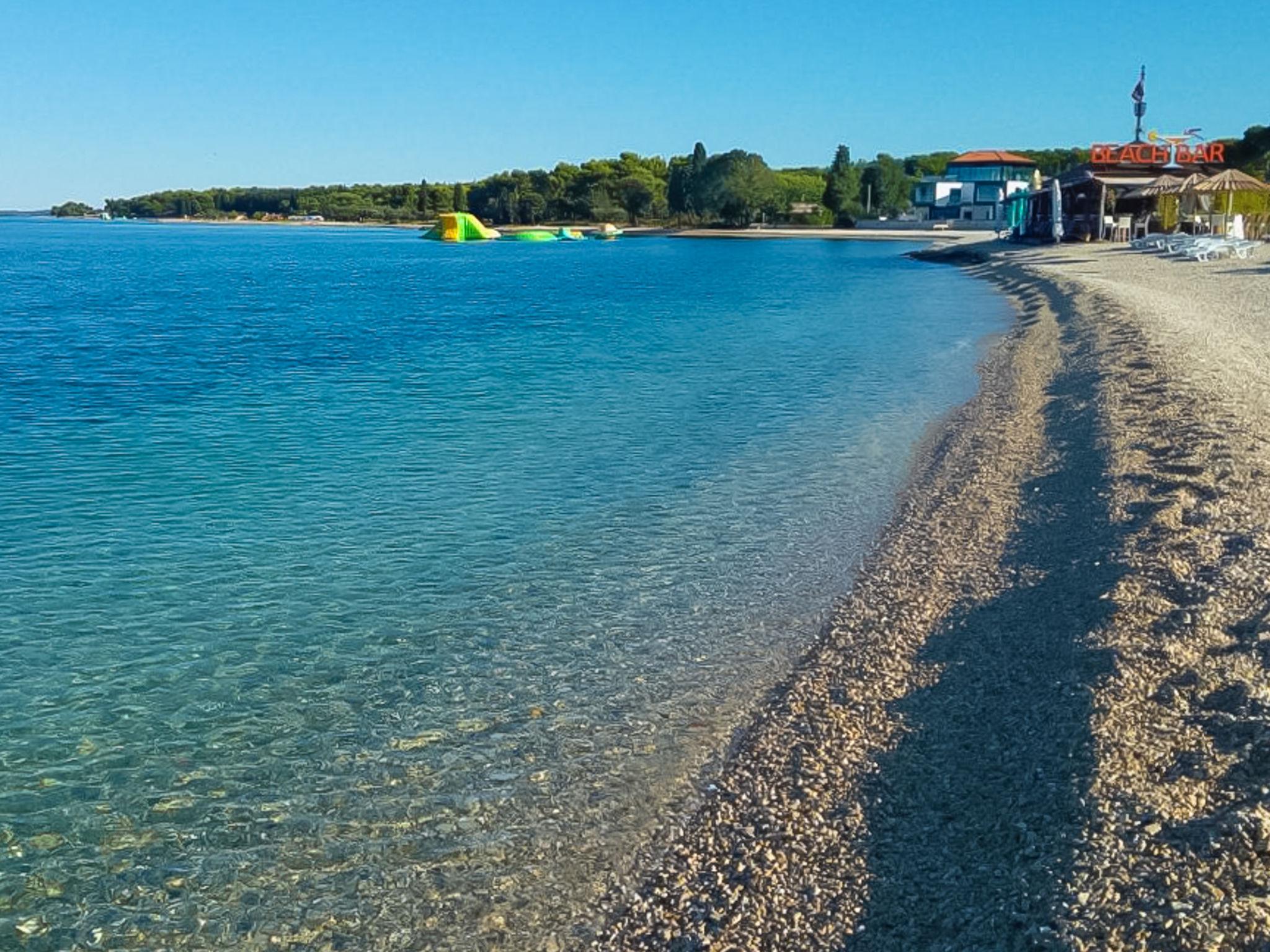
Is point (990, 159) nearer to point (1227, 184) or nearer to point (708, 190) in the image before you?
point (708, 190)

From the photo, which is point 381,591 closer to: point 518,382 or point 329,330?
point 518,382

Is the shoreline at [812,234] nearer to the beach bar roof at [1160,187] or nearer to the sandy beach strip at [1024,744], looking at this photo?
the beach bar roof at [1160,187]

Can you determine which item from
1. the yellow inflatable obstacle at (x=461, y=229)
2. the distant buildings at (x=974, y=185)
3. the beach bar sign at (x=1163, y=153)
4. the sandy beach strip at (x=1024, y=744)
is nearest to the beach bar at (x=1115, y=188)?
the beach bar sign at (x=1163, y=153)

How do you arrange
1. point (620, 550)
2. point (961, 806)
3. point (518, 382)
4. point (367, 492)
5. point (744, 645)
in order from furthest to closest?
point (518, 382) → point (367, 492) → point (620, 550) → point (744, 645) → point (961, 806)

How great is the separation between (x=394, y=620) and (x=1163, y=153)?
69660 mm

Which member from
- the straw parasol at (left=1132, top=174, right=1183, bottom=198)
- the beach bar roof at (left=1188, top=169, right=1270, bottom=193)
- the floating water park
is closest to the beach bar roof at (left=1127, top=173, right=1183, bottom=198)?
the straw parasol at (left=1132, top=174, right=1183, bottom=198)

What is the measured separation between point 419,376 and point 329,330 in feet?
43.1

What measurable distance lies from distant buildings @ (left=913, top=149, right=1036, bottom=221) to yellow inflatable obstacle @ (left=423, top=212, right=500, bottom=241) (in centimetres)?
5834

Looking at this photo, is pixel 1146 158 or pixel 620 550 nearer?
pixel 620 550

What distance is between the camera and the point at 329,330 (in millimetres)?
38344

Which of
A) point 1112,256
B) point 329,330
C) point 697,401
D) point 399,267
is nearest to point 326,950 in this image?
point 697,401

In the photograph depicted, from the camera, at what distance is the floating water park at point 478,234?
A: 139 meters

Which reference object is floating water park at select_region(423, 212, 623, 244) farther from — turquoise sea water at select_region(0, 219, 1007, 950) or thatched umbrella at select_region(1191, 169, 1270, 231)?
turquoise sea water at select_region(0, 219, 1007, 950)

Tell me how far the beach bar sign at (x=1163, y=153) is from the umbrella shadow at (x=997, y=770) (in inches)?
2521
